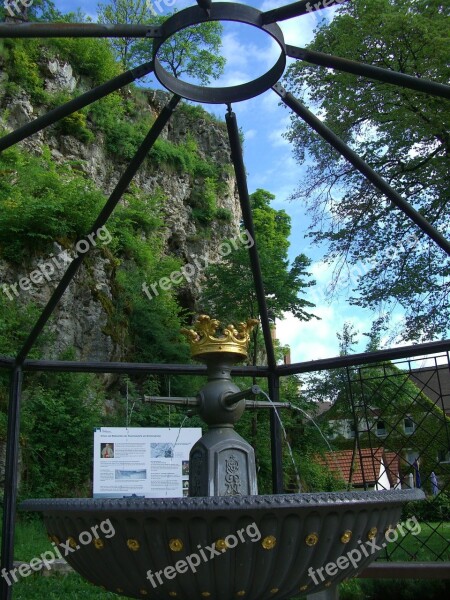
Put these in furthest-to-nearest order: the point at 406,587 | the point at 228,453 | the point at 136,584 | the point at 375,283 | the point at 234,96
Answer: the point at 375,283 < the point at 406,587 < the point at 234,96 < the point at 228,453 < the point at 136,584

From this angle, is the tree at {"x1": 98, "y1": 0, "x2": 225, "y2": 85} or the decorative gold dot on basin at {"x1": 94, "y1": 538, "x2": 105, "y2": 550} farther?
the tree at {"x1": 98, "y1": 0, "x2": 225, "y2": 85}

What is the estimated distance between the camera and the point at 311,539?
2166mm

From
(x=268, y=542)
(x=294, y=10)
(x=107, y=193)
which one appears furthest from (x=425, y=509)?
(x=107, y=193)

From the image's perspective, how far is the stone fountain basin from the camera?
207cm

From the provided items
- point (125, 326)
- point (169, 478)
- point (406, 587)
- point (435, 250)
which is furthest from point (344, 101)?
point (406, 587)

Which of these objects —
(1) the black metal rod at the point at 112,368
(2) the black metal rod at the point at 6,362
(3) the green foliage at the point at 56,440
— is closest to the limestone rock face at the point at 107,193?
(3) the green foliage at the point at 56,440

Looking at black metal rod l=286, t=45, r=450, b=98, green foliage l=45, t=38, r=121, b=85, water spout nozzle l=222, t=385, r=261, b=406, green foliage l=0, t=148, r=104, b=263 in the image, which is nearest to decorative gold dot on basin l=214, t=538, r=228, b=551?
water spout nozzle l=222, t=385, r=261, b=406

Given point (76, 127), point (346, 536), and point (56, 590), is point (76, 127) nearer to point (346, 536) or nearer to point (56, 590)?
point (56, 590)

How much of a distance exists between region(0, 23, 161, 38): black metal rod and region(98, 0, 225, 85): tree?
2382cm

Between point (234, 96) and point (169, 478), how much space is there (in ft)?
16.5

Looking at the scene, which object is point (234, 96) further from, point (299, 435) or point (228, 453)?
point (299, 435)

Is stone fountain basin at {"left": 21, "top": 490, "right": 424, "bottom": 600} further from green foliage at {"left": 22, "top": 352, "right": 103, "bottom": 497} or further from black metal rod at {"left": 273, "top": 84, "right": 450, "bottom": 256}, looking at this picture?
green foliage at {"left": 22, "top": 352, "right": 103, "bottom": 497}

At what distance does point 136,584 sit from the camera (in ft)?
7.46

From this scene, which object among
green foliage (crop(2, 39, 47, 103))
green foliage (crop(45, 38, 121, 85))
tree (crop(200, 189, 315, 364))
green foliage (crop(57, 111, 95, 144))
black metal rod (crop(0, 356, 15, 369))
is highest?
green foliage (crop(45, 38, 121, 85))
